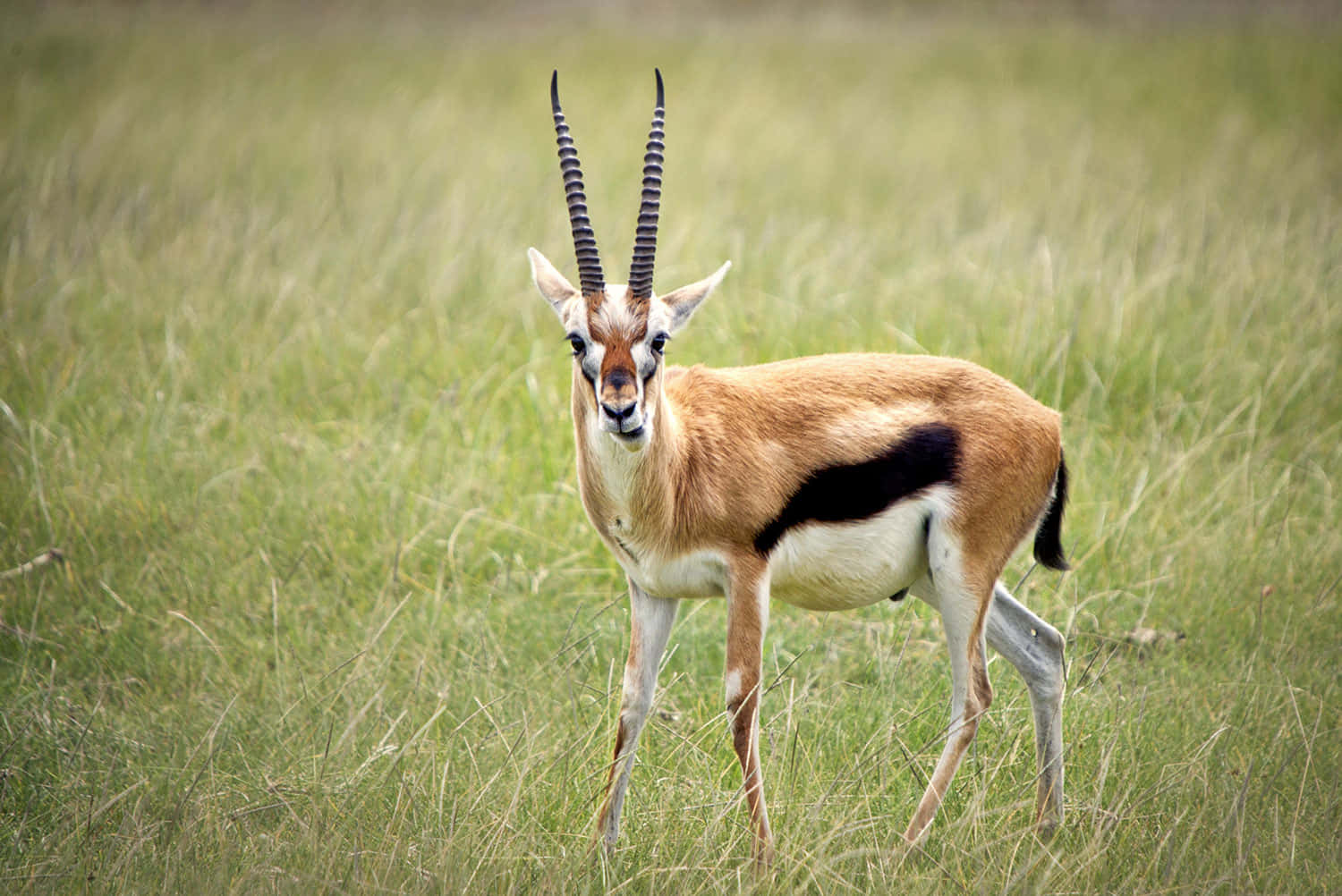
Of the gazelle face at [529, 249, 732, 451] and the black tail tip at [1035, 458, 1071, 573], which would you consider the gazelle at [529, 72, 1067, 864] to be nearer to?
the gazelle face at [529, 249, 732, 451]

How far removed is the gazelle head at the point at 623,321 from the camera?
3.27 m

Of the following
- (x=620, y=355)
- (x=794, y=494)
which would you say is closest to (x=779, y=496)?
(x=794, y=494)

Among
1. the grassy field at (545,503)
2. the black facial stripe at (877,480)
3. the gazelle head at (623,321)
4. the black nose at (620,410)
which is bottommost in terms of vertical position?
the grassy field at (545,503)

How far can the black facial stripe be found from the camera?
3.72m

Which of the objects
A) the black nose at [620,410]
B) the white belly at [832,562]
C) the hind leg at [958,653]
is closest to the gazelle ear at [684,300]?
the black nose at [620,410]

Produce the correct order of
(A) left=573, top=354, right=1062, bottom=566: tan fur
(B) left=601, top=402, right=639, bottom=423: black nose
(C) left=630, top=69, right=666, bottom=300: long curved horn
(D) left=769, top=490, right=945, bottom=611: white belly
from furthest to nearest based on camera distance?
(D) left=769, top=490, right=945, bottom=611: white belly
(A) left=573, top=354, right=1062, bottom=566: tan fur
(C) left=630, top=69, right=666, bottom=300: long curved horn
(B) left=601, top=402, right=639, bottom=423: black nose

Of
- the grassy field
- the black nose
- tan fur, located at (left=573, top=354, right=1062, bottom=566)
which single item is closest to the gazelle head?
the black nose

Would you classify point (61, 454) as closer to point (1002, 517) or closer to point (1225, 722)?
point (1002, 517)

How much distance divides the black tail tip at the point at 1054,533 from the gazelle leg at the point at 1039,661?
9.4 inches

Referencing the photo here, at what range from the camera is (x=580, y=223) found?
140 inches

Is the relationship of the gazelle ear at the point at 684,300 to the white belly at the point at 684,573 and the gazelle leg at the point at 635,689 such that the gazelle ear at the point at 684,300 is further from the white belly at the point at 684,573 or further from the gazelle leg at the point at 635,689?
the gazelle leg at the point at 635,689

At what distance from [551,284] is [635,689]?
127cm

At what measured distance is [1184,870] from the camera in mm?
3480

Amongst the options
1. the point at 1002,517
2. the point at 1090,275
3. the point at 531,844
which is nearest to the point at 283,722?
the point at 531,844
